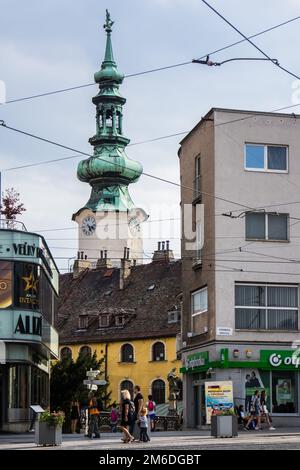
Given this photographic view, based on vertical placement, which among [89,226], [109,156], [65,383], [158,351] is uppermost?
[109,156]

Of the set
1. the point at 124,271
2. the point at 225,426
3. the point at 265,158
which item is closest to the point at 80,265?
the point at 124,271

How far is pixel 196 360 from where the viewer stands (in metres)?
47.4

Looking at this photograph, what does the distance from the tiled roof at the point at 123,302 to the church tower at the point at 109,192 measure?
14.4m

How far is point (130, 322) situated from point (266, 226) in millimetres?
45445

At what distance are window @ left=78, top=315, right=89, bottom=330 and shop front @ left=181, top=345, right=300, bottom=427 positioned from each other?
163 feet

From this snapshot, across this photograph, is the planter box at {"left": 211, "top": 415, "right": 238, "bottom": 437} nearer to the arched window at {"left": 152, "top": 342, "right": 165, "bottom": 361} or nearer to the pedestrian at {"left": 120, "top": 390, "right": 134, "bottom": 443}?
the pedestrian at {"left": 120, "top": 390, "right": 134, "bottom": 443}

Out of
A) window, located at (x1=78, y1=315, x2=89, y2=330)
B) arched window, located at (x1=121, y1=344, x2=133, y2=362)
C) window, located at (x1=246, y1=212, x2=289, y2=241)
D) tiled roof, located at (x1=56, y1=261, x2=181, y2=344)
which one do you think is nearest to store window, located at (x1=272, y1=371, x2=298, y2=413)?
window, located at (x1=246, y1=212, x2=289, y2=241)

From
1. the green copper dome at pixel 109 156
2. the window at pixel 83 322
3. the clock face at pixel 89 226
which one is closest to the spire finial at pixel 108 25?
the green copper dome at pixel 109 156

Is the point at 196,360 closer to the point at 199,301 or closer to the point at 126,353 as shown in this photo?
the point at 199,301

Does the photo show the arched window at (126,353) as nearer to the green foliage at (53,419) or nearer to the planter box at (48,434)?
the green foliage at (53,419)

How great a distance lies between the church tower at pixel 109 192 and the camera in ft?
380

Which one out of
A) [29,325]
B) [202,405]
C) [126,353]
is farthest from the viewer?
[126,353]

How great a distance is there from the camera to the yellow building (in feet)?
288

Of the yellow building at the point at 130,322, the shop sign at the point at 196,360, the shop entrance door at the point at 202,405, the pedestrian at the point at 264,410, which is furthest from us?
the yellow building at the point at 130,322
